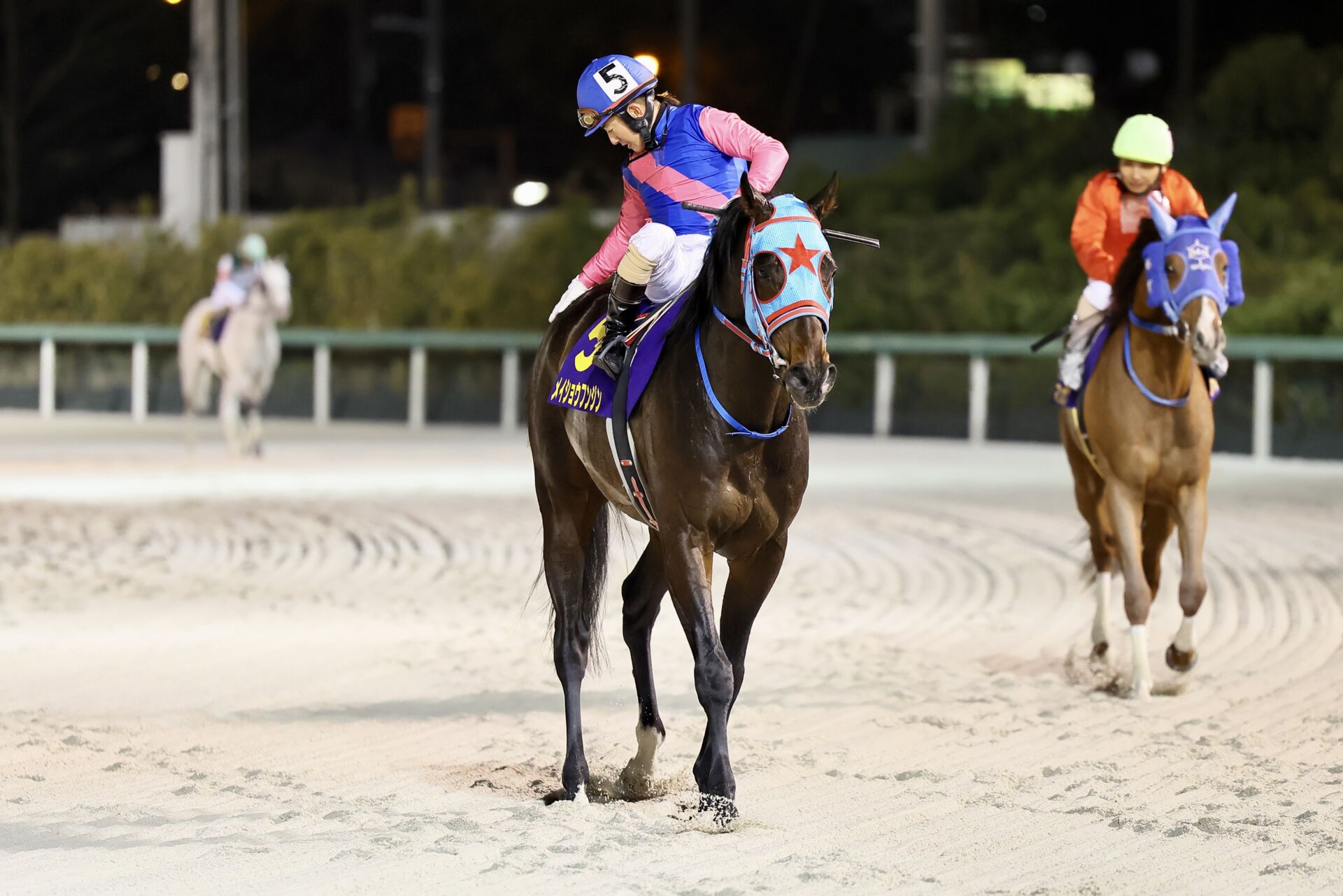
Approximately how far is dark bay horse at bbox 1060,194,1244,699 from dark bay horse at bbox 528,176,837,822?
2.34 meters

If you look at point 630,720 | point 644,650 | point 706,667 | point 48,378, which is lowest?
point 48,378

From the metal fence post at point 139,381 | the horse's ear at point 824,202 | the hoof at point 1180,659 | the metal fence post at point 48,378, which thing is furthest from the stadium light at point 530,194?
the horse's ear at point 824,202

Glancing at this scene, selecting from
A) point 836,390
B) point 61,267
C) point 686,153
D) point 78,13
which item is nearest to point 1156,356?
point 686,153

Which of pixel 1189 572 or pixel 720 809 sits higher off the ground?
pixel 1189 572

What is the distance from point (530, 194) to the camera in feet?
98.0

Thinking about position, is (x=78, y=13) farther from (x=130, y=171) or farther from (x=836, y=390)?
(x=836, y=390)

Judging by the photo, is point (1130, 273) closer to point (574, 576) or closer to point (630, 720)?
point (630, 720)

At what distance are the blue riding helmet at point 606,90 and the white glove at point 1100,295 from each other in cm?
287

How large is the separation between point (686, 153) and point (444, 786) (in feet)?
6.40

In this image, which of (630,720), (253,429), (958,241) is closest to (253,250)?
(253,429)

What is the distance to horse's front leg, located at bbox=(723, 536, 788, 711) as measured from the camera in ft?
18.1

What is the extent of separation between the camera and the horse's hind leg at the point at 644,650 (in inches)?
221

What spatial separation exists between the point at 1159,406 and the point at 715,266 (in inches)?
108

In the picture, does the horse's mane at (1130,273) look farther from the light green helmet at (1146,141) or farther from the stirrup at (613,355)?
the stirrup at (613,355)
